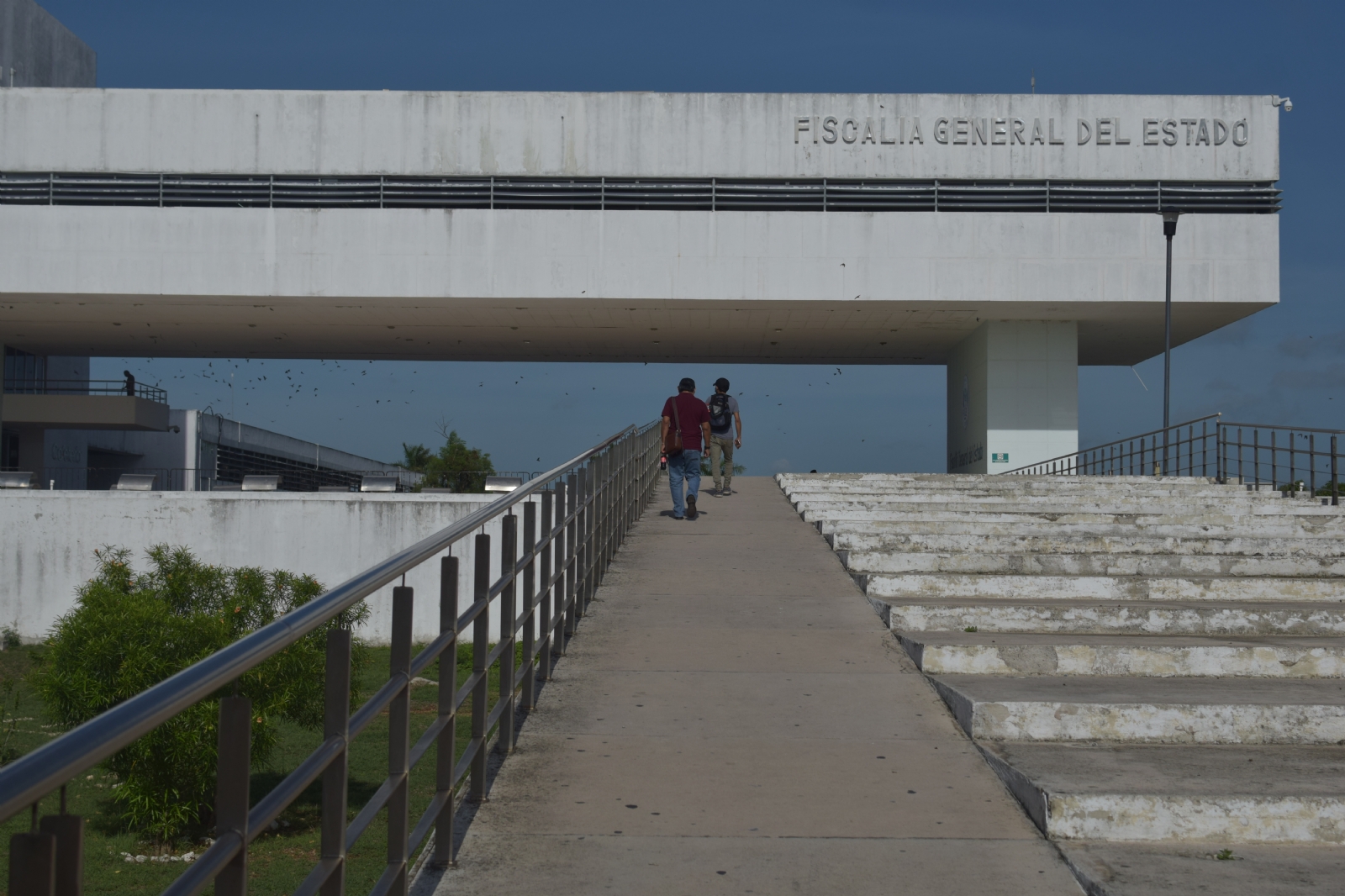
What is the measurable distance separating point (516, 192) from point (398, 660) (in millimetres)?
28369

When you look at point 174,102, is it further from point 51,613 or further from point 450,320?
point 51,613

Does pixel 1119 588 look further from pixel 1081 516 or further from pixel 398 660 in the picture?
pixel 398 660

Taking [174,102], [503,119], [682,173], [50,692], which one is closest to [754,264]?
[682,173]

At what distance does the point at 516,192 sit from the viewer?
101 feet

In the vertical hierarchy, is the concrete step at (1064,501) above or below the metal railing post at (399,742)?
above

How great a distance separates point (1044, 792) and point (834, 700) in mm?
1859

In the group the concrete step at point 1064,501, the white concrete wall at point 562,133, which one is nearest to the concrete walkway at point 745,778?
the concrete step at point 1064,501

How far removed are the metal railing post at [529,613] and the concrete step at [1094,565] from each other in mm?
4378

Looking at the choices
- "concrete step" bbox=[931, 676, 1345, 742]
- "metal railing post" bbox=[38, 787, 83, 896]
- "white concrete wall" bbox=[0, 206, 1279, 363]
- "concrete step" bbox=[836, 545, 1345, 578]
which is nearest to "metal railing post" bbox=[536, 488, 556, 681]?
"concrete step" bbox=[931, 676, 1345, 742]

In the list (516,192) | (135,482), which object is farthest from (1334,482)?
(135,482)

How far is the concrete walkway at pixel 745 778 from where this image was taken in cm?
436

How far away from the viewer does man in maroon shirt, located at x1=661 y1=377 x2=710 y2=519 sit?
1419cm

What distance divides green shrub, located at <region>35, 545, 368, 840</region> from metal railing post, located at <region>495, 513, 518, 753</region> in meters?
6.11

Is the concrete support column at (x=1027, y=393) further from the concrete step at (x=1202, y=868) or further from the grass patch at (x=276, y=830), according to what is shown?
the concrete step at (x=1202, y=868)
